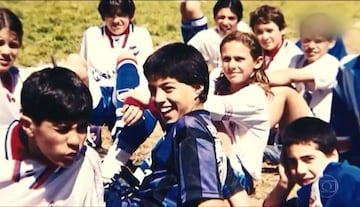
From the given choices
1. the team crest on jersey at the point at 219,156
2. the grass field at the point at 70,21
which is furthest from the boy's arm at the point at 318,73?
the team crest on jersey at the point at 219,156

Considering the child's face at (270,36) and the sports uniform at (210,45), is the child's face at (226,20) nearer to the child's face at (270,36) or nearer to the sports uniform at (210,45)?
the sports uniform at (210,45)

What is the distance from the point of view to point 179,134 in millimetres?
2572

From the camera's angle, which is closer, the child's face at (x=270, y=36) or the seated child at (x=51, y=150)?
the seated child at (x=51, y=150)

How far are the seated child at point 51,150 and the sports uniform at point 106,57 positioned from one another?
157 cm

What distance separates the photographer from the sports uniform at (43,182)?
2.45 m

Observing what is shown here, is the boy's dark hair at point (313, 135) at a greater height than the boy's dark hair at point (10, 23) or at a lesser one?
lesser

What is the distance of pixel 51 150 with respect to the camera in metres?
2.43

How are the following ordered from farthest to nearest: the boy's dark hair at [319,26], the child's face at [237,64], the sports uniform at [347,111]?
the boy's dark hair at [319,26], the child's face at [237,64], the sports uniform at [347,111]

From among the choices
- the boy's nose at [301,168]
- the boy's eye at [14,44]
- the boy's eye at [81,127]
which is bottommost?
the boy's nose at [301,168]

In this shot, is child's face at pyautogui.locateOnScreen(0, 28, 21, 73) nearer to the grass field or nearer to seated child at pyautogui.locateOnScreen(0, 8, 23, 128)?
seated child at pyautogui.locateOnScreen(0, 8, 23, 128)

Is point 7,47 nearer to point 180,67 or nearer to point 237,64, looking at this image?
point 237,64

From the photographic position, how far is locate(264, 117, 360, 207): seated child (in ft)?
8.93

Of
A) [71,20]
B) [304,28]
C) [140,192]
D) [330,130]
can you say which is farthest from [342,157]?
[71,20]

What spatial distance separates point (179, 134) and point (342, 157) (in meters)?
0.95
